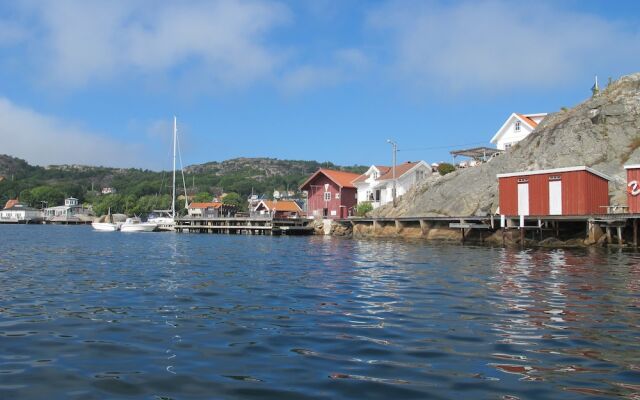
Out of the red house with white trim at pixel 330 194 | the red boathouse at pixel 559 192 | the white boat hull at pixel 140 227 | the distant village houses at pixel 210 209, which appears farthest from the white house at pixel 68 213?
the red boathouse at pixel 559 192

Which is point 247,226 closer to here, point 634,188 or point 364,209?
point 364,209

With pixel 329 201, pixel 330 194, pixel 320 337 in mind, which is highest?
pixel 330 194

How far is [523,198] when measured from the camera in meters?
41.0

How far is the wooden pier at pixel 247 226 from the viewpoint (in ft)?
235

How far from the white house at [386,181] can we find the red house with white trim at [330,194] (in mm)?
2358

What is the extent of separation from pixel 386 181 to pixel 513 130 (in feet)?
58.5

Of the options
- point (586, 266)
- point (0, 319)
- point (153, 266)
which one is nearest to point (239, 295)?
point (0, 319)

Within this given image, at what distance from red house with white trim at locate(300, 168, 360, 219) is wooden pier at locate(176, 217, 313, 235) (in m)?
7.58

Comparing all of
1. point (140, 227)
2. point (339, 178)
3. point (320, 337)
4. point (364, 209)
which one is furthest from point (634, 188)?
point (140, 227)

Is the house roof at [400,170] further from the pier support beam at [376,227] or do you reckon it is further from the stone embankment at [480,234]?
the pier support beam at [376,227]

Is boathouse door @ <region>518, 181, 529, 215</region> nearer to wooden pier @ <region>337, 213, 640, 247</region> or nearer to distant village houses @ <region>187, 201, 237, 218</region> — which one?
wooden pier @ <region>337, 213, 640, 247</region>

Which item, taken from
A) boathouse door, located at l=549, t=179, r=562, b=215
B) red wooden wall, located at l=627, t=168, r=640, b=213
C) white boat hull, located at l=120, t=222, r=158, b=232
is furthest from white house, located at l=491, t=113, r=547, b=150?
white boat hull, located at l=120, t=222, r=158, b=232

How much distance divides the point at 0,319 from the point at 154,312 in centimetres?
316

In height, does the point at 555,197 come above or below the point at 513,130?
below
